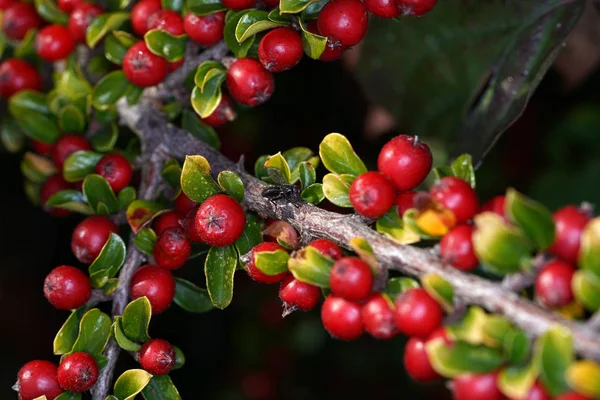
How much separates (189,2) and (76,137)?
2.10ft

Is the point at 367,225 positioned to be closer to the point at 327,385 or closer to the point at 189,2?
the point at 189,2

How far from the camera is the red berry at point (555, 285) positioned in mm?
1327

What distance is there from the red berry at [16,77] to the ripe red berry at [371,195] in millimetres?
1556

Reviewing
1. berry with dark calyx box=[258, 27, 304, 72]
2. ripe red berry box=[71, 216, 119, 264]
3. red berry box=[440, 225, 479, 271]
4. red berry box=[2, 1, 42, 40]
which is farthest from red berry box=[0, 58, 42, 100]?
red berry box=[440, 225, 479, 271]

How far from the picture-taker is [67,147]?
234 centimetres

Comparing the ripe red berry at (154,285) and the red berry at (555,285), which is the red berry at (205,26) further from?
the red berry at (555,285)

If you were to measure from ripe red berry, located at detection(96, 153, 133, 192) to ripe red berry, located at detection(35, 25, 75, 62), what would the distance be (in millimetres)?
543

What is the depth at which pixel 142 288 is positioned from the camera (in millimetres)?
1912

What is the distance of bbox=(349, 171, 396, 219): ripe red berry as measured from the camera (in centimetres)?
163

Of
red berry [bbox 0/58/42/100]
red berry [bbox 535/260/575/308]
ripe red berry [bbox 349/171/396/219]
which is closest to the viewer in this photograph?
red berry [bbox 535/260/575/308]

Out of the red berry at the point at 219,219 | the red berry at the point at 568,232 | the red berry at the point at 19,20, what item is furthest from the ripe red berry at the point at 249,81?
the red berry at the point at 19,20

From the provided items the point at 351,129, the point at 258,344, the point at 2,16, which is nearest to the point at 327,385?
the point at 258,344

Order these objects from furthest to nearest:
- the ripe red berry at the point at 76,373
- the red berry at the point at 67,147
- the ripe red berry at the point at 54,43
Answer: the ripe red berry at the point at 54,43
the red berry at the point at 67,147
the ripe red berry at the point at 76,373

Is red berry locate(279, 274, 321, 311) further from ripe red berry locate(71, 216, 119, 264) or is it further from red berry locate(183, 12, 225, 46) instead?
red berry locate(183, 12, 225, 46)
